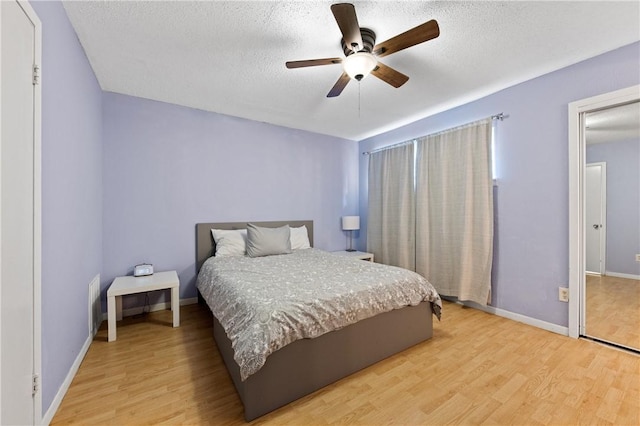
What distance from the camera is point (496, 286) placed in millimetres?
2871

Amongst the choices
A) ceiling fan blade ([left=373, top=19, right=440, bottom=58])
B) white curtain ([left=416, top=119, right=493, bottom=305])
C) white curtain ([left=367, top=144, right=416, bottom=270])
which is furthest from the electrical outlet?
ceiling fan blade ([left=373, top=19, right=440, bottom=58])

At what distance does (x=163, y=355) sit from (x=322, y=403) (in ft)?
4.53

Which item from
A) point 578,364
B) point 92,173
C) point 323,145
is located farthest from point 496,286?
point 92,173

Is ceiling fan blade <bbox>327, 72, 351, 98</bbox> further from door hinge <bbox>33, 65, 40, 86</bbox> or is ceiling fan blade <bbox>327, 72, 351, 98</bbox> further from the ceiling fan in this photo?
door hinge <bbox>33, 65, 40, 86</bbox>

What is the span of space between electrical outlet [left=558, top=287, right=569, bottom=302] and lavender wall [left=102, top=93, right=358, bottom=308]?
9.93 ft

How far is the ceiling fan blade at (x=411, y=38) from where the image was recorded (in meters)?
1.50

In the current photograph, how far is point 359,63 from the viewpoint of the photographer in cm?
175

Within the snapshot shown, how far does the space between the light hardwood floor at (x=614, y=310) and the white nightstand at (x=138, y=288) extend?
386 centimetres

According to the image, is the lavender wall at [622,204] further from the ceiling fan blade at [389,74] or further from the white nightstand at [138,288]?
the white nightstand at [138,288]

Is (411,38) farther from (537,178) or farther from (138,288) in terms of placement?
(138,288)

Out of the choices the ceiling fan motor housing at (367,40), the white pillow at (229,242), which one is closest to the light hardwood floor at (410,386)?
the white pillow at (229,242)

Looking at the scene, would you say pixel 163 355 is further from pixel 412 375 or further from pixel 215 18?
pixel 215 18

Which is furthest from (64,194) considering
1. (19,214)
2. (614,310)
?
(614,310)

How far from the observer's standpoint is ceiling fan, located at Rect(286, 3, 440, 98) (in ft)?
4.82
